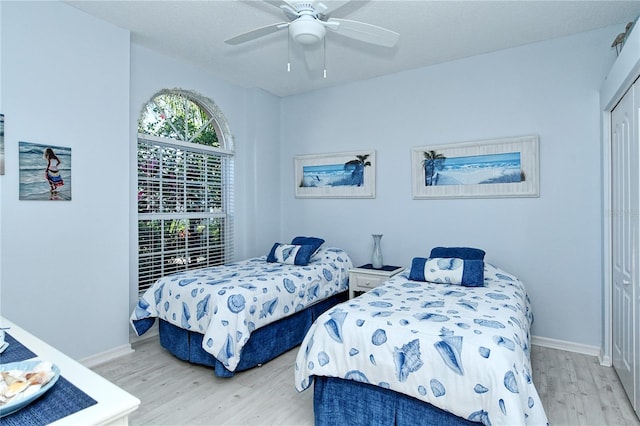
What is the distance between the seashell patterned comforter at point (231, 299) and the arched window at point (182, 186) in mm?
551

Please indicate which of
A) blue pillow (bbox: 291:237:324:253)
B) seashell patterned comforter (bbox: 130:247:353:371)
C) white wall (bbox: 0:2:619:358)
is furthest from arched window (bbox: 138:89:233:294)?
blue pillow (bbox: 291:237:324:253)

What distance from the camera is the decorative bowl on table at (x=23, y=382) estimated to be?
883 millimetres

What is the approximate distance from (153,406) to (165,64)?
3063 millimetres

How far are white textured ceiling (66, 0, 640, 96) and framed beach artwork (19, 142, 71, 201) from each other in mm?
1142

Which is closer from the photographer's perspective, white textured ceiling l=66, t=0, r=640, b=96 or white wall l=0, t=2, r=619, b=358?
white wall l=0, t=2, r=619, b=358

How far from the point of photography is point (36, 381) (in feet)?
3.17

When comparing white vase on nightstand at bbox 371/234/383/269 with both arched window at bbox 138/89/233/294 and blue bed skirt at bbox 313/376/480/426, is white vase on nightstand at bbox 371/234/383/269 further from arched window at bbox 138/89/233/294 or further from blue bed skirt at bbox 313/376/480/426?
blue bed skirt at bbox 313/376/480/426

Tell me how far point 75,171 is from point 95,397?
2.48 m

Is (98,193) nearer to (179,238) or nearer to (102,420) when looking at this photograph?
(179,238)

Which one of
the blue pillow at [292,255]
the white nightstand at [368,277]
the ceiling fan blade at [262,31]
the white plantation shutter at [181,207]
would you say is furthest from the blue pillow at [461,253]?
the white plantation shutter at [181,207]

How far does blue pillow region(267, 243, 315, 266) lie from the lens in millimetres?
3799

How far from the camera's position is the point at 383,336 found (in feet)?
6.44

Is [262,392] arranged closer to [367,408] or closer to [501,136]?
[367,408]

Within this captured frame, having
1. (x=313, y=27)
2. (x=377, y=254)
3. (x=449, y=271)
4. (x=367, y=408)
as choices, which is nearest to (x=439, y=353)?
(x=367, y=408)
